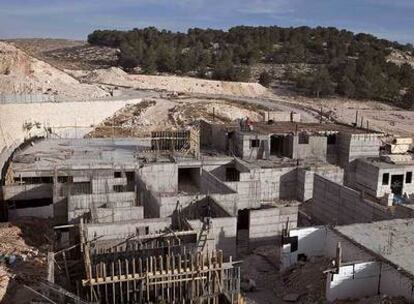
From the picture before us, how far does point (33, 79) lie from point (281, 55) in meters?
43.1

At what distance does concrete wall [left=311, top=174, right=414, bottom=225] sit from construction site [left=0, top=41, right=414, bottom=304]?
51 mm

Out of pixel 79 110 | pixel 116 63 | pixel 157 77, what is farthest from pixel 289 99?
pixel 79 110

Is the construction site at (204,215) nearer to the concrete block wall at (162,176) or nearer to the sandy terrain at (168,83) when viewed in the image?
the concrete block wall at (162,176)

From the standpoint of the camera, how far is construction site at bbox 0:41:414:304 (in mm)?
11453

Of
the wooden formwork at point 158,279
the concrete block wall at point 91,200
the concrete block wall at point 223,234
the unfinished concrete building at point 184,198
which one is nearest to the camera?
the wooden formwork at point 158,279

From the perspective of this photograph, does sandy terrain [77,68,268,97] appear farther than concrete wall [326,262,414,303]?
Yes

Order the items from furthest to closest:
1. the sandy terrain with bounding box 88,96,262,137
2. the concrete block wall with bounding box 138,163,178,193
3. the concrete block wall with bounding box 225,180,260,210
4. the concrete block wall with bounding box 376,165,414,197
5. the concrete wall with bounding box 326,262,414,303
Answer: the sandy terrain with bounding box 88,96,262,137 → the concrete block wall with bounding box 376,165,414,197 → the concrete block wall with bounding box 138,163,178,193 → the concrete block wall with bounding box 225,180,260,210 → the concrete wall with bounding box 326,262,414,303

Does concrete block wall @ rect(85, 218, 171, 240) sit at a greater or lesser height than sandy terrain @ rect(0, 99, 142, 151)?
lesser

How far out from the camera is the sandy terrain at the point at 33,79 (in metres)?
38.6

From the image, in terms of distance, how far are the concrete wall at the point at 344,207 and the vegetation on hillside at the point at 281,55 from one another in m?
44.5

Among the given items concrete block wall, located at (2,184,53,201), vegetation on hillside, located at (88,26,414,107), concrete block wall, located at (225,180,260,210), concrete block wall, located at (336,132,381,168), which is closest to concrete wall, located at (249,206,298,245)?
concrete block wall, located at (225,180,260,210)

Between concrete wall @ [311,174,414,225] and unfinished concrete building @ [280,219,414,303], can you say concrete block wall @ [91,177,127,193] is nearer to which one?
unfinished concrete building @ [280,219,414,303]

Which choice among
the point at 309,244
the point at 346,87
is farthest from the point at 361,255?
the point at 346,87

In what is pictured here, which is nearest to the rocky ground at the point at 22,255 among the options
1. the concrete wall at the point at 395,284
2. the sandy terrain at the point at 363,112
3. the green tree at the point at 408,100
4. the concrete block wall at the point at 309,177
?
the concrete wall at the point at 395,284
